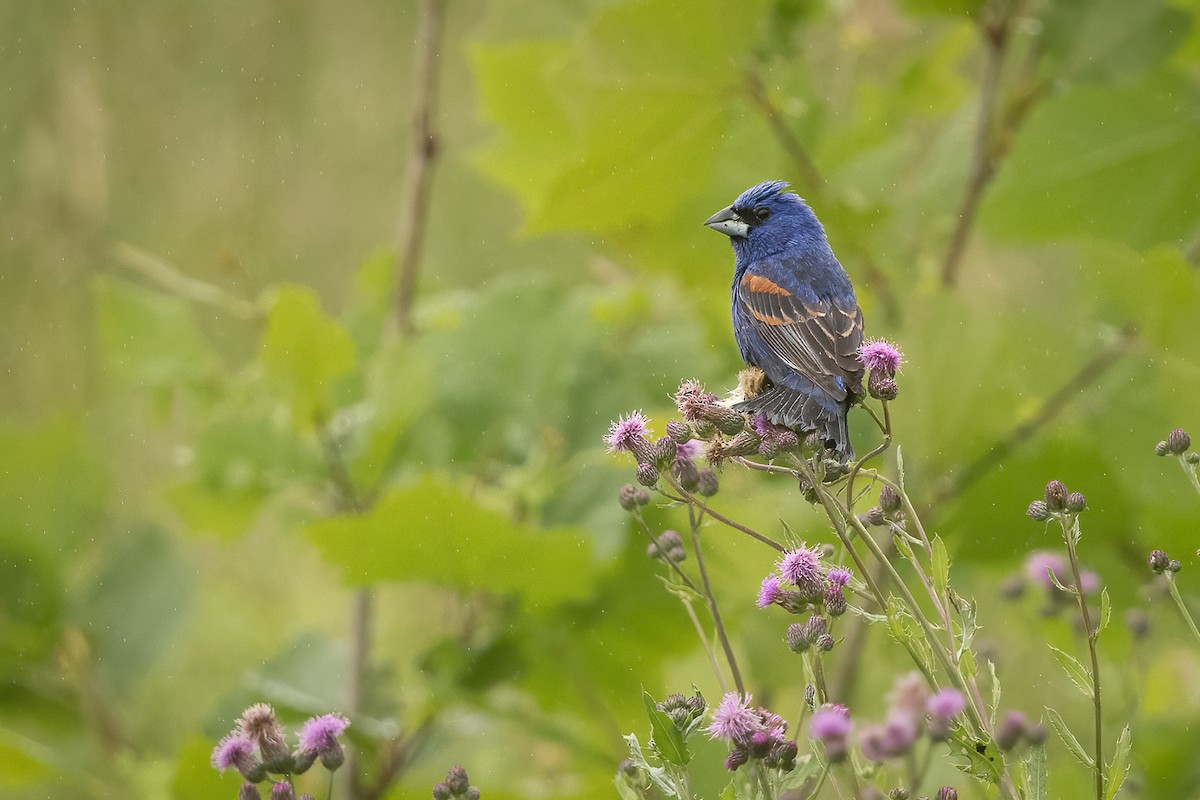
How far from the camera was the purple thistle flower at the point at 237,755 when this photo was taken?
52cm

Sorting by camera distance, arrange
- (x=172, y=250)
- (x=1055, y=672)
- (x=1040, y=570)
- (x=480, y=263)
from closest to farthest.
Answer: (x=1040, y=570), (x=1055, y=672), (x=480, y=263), (x=172, y=250)

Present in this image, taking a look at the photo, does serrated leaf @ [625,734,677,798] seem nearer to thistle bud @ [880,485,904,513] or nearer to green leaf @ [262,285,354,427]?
thistle bud @ [880,485,904,513]

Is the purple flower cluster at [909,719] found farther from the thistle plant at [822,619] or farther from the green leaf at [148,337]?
the green leaf at [148,337]

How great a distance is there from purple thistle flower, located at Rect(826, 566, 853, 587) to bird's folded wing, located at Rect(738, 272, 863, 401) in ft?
0.22

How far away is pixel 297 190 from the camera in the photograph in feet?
6.69

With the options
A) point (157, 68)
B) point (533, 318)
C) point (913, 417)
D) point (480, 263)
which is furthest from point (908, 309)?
point (157, 68)

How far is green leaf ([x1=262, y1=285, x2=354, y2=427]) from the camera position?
2.59 ft

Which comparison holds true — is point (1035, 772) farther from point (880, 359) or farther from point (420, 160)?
point (420, 160)

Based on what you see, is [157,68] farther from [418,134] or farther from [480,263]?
[418,134]

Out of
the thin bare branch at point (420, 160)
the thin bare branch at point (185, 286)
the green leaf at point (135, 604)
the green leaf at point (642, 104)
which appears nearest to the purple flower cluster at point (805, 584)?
the green leaf at point (642, 104)

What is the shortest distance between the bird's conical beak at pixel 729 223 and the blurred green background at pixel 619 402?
0.49 feet

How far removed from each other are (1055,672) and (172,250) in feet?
4.95

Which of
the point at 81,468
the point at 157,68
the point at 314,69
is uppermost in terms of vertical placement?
the point at 157,68

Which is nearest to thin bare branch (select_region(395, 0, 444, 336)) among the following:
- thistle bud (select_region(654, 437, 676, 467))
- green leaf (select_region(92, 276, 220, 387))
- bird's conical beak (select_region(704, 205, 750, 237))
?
green leaf (select_region(92, 276, 220, 387))
